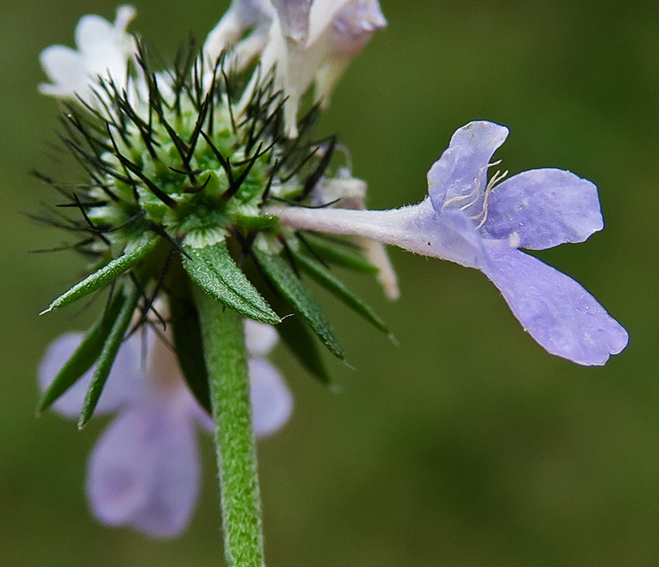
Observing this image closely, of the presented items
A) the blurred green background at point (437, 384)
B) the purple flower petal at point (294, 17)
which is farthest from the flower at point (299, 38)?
the blurred green background at point (437, 384)

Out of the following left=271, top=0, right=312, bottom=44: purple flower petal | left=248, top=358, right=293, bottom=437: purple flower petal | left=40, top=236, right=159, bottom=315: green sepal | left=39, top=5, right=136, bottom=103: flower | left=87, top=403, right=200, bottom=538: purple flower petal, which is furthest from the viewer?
left=248, top=358, right=293, bottom=437: purple flower petal

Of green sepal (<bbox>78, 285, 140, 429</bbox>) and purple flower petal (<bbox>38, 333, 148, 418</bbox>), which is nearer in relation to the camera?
green sepal (<bbox>78, 285, 140, 429</bbox>)

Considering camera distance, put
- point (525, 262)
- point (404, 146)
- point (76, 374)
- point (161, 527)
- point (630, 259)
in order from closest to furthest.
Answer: point (525, 262) < point (76, 374) < point (161, 527) < point (630, 259) < point (404, 146)

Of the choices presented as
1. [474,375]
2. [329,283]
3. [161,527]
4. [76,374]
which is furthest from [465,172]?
[474,375]

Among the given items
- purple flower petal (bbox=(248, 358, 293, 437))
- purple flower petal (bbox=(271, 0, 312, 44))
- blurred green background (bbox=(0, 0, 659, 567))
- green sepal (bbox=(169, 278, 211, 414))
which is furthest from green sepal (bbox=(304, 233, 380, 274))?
blurred green background (bbox=(0, 0, 659, 567))

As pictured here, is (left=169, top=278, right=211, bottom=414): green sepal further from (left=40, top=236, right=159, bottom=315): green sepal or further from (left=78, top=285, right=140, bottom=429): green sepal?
(left=40, top=236, right=159, bottom=315): green sepal

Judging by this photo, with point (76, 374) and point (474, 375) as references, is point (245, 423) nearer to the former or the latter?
point (76, 374)

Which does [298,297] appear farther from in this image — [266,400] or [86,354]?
[266,400]
